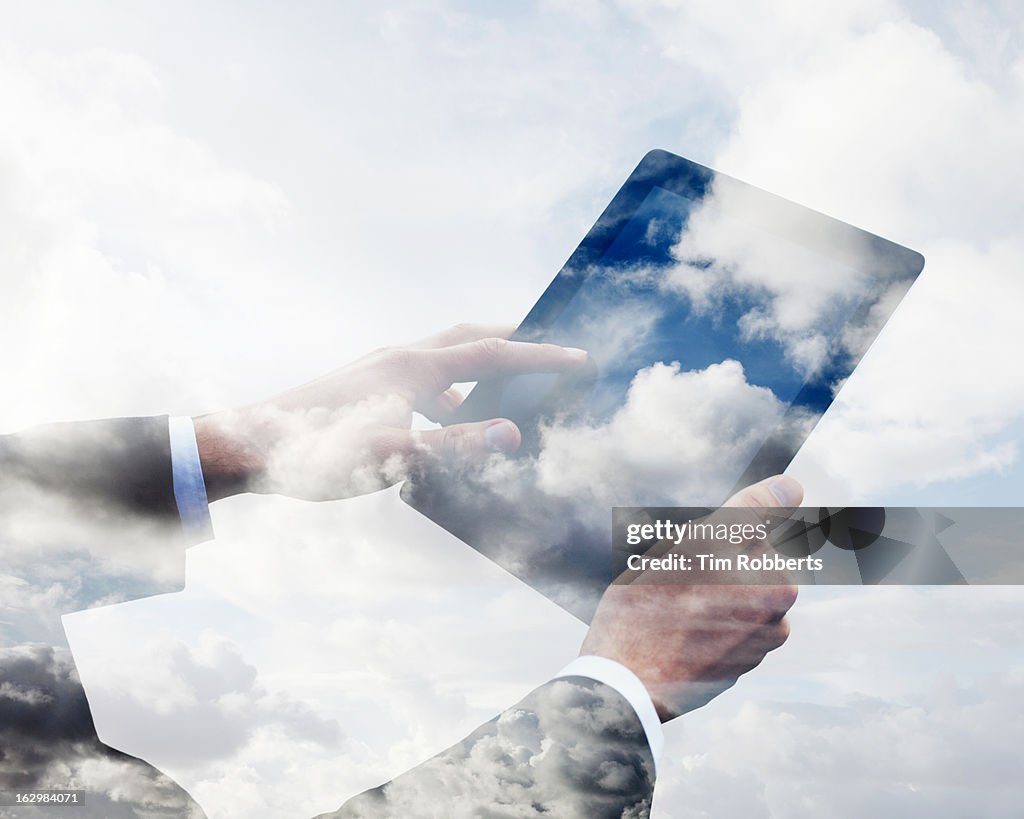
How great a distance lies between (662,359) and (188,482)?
7.11ft

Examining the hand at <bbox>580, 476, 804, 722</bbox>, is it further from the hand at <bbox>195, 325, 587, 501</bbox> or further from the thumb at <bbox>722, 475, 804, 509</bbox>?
the hand at <bbox>195, 325, 587, 501</bbox>

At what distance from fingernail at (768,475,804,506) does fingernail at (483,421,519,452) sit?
3.57 feet

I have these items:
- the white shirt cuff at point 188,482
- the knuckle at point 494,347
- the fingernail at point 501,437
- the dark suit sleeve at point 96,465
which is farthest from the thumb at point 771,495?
the dark suit sleeve at point 96,465

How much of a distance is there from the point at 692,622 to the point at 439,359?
1.81m

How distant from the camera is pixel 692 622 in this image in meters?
2.98

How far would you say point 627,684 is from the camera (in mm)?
2764

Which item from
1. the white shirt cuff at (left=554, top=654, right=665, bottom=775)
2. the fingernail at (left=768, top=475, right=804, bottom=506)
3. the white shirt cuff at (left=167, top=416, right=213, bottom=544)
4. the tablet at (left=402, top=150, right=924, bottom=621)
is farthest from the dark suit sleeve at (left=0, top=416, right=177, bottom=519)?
the fingernail at (left=768, top=475, right=804, bottom=506)

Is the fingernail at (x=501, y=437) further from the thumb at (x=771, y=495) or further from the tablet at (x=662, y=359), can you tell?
the thumb at (x=771, y=495)

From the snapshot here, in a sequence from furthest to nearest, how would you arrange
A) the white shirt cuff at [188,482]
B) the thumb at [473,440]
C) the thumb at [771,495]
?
the white shirt cuff at [188,482] → the thumb at [473,440] → the thumb at [771,495]

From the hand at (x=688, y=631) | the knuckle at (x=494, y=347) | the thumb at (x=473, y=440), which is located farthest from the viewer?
the knuckle at (x=494, y=347)

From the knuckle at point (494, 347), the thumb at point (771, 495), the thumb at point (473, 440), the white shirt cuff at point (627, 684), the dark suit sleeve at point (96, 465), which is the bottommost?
the dark suit sleeve at point (96, 465)

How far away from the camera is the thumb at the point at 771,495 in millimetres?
3180

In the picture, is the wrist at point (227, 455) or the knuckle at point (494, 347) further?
the knuckle at point (494, 347)

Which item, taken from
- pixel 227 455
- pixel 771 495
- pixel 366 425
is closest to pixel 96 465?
pixel 227 455
